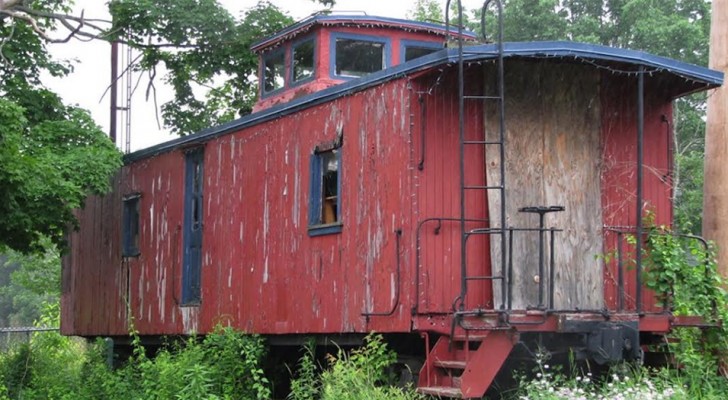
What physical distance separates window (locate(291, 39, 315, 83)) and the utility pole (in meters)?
4.91

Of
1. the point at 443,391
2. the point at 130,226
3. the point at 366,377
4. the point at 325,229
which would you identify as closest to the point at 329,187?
the point at 325,229

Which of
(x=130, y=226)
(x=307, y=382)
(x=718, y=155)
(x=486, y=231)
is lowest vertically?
(x=307, y=382)

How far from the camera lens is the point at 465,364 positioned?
33.6ft

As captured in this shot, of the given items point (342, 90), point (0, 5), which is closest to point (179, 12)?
point (0, 5)

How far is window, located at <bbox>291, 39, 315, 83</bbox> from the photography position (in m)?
14.8

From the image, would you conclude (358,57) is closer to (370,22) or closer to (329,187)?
(370,22)

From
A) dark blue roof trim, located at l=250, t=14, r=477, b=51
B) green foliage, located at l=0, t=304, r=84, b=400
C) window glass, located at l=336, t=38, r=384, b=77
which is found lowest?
green foliage, located at l=0, t=304, r=84, b=400

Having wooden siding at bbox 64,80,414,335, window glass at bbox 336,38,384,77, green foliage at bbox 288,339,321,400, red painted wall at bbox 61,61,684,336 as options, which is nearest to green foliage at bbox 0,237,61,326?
wooden siding at bbox 64,80,414,335

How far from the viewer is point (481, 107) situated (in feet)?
36.8

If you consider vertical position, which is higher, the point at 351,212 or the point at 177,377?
the point at 351,212

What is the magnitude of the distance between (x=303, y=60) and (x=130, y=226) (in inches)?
172

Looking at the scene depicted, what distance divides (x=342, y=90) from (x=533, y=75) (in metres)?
2.11

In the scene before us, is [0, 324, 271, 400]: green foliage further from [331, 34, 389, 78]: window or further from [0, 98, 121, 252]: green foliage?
[331, 34, 389, 78]: window

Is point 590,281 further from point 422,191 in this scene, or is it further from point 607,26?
point 607,26
